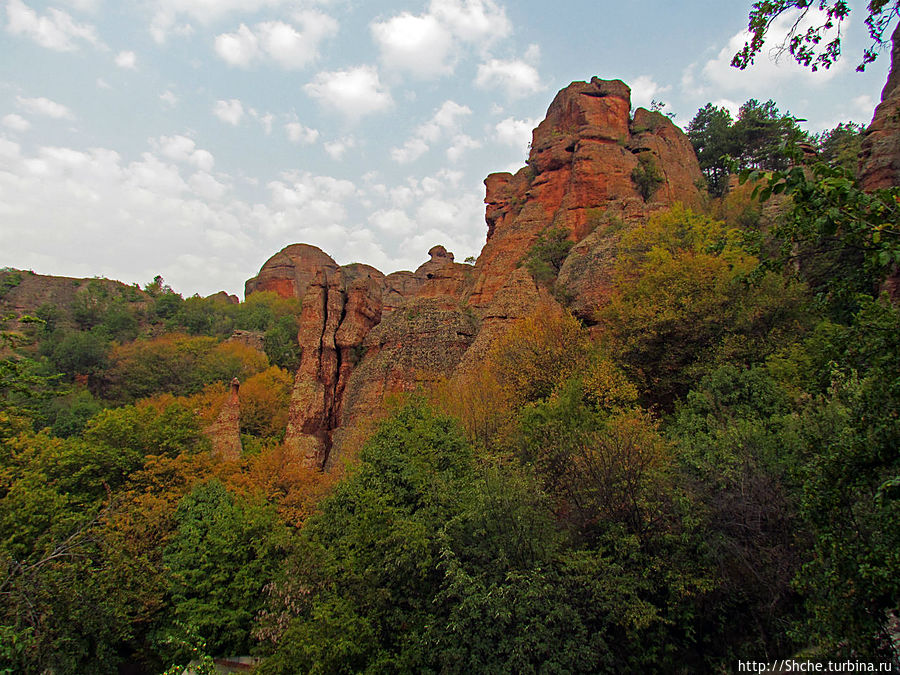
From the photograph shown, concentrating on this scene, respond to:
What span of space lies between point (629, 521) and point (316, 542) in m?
7.65

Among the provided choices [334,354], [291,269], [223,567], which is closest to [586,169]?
[334,354]

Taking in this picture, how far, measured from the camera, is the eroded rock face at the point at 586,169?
114 feet

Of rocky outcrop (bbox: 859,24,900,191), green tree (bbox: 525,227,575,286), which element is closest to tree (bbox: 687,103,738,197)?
green tree (bbox: 525,227,575,286)

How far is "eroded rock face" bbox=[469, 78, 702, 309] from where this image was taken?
3488 centimetres

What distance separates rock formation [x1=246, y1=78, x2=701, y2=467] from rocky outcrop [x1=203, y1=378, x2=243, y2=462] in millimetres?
3096

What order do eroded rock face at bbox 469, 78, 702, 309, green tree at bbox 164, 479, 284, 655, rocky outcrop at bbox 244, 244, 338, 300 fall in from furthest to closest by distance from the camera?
rocky outcrop at bbox 244, 244, 338, 300, eroded rock face at bbox 469, 78, 702, 309, green tree at bbox 164, 479, 284, 655

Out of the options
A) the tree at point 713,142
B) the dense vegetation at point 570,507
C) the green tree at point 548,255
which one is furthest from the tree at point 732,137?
the dense vegetation at point 570,507

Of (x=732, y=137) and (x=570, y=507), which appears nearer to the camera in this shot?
(x=570, y=507)

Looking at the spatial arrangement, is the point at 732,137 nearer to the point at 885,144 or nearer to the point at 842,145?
the point at 842,145

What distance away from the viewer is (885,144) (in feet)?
53.3

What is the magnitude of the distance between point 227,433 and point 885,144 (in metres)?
32.1

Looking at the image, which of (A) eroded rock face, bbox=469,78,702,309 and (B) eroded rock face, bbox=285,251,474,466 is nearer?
(B) eroded rock face, bbox=285,251,474,466

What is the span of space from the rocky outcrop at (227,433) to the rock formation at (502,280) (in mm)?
3096

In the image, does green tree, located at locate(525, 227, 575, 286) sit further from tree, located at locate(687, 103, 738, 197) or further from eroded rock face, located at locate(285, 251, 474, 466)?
tree, located at locate(687, 103, 738, 197)
